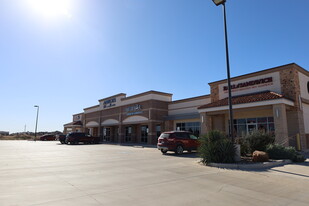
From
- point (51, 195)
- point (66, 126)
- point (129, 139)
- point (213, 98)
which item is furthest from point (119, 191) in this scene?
point (66, 126)

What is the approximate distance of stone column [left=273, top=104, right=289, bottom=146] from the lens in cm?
1662

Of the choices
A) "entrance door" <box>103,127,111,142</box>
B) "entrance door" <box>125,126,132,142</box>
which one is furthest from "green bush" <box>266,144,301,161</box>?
"entrance door" <box>103,127,111,142</box>

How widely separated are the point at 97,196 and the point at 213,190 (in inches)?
124

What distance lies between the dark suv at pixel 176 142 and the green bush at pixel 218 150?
503 cm

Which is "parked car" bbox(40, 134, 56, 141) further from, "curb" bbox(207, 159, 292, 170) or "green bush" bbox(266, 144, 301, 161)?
"green bush" bbox(266, 144, 301, 161)

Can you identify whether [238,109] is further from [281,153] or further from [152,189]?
[152,189]

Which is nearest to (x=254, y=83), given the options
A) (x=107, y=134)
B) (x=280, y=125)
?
(x=280, y=125)

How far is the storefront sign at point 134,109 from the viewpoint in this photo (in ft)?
110

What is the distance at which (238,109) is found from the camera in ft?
65.4

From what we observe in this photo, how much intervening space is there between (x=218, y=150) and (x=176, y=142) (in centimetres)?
591

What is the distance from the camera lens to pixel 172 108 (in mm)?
31828

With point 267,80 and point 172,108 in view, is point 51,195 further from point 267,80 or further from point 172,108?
point 172,108

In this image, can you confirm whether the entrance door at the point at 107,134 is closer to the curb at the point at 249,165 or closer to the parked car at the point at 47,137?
the parked car at the point at 47,137

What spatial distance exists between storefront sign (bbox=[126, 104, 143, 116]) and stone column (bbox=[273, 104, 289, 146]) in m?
20.1
